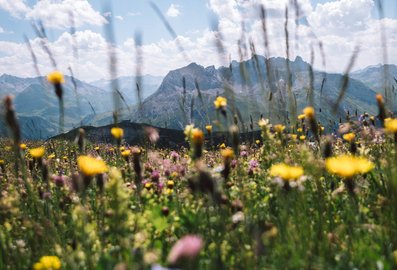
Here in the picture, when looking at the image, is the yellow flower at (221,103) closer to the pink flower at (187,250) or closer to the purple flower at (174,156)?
the pink flower at (187,250)

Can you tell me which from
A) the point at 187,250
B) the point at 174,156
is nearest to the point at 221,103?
the point at 187,250

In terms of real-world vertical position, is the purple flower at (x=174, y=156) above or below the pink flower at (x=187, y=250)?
below

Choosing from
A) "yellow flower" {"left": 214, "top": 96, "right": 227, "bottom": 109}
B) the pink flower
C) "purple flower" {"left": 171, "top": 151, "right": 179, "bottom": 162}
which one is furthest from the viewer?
"purple flower" {"left": 171, "top": 151, "right": 179, "bottom": 162}

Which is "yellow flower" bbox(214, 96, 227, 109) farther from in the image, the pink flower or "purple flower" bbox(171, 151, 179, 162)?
"purple flower" bbox(171, 151, 179, 162)

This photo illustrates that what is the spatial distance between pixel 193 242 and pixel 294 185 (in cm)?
178

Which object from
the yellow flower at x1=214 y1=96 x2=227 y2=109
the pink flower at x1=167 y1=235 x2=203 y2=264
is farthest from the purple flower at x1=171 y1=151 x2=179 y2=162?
the pink flower at x1=167 y1=235 x2=203 y2=264

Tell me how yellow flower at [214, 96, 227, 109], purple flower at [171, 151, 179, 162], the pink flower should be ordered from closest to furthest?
the pink flower → yellow flower at [214, 96, 227, 109] → purple flower at [171, 151, 179, 162]

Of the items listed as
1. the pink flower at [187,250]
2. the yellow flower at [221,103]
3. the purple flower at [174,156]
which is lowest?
the purple flower at [174,156]

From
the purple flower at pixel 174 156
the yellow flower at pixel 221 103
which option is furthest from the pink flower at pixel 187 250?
the purple flower at pixel 174 156

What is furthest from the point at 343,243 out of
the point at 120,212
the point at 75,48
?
the point at 75,48

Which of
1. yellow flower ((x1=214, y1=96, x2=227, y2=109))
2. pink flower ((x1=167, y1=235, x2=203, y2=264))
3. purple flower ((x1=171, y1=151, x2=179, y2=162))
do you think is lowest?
purple flower ((x1=171, y1=151, x2=179, y2=162))

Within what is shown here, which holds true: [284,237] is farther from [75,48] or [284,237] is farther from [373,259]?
[75,48]

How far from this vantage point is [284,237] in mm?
2572

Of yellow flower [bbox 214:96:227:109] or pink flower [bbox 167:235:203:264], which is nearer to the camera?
pink flower [bbox 167:235:203:264]
